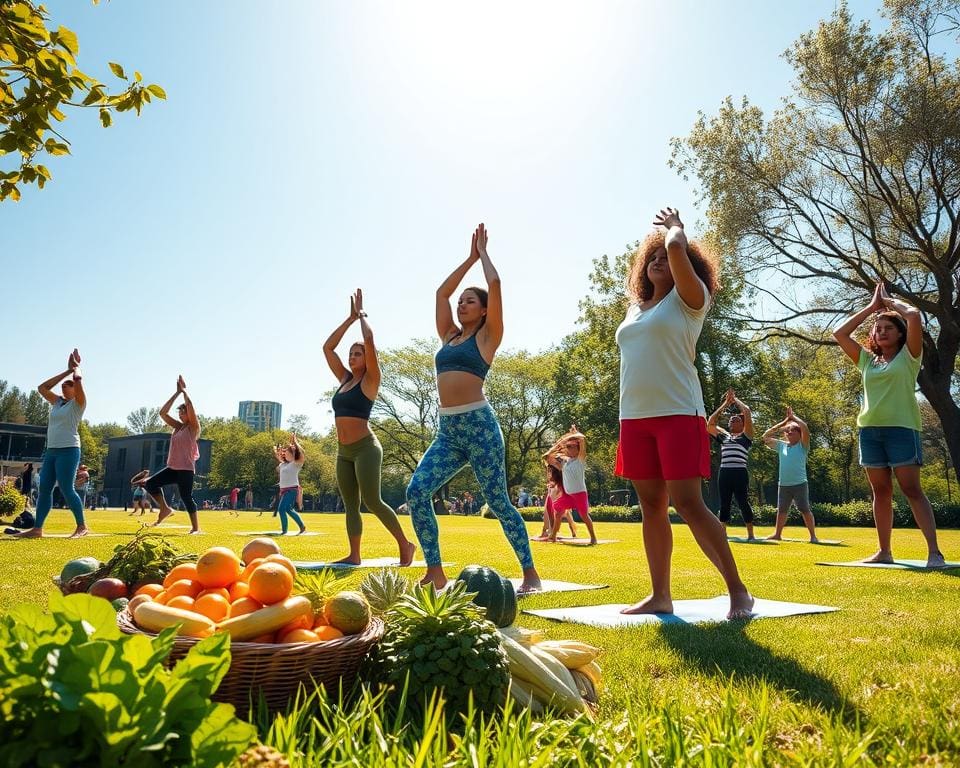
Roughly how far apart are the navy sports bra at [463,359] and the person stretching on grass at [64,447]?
7.33m

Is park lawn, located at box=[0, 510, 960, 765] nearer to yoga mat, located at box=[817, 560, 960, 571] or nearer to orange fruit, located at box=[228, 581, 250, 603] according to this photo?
orange fruit, located at box=[228, 581, 250, 603]

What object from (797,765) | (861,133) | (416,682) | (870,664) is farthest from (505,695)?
(861,133)

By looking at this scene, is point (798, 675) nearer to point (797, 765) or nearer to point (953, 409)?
point (797, 765)

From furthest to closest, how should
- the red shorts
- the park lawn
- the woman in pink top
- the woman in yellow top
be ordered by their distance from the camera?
1. the woman in pink top
2. the woman in yellow top
3. the red shorts
4. the park lawn

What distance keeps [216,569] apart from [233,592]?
0.34 ft

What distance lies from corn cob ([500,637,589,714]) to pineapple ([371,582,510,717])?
0.09 m

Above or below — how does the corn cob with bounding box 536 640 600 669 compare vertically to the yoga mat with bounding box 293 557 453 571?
above

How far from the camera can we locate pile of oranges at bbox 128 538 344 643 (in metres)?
2.31

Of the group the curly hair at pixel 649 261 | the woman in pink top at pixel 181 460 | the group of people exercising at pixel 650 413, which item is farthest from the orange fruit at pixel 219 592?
the woman in pink top at pixel 181 460

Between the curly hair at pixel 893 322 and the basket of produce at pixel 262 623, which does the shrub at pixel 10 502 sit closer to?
the basket of produce at pixel 262 623

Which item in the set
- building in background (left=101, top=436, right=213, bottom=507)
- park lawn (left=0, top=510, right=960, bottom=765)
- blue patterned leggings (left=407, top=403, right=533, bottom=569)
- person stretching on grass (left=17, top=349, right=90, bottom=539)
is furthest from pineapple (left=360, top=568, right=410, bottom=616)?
building in background (left=101, top=436, right=213, bottom=507)

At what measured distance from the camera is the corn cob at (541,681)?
7.64 ft

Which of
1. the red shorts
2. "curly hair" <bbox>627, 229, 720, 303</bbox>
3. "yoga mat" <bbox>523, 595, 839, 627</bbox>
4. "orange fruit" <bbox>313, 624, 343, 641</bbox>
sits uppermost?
"curly hair" <bbox>627, 229, 720, 303</bbox>

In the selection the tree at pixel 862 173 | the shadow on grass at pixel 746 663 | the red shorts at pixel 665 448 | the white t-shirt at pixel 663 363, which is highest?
the tree at pixel 862 173
